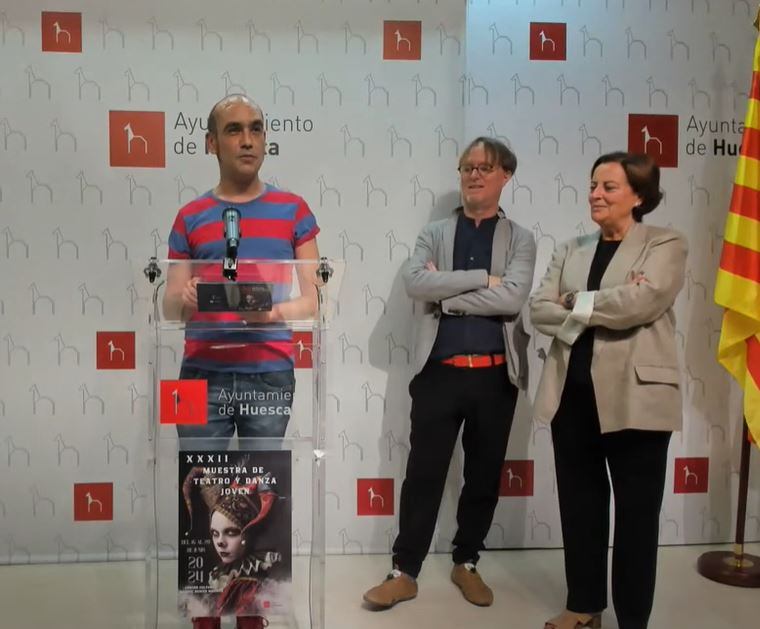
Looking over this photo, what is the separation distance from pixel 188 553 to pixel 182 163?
177 centimetres

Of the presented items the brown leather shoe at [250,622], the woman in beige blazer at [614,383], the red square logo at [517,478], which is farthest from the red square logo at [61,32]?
the red square logo at [517,478]

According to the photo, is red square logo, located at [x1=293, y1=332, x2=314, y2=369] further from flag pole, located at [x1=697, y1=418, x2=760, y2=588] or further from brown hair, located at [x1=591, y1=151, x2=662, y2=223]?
flag pole, located at [x1=697, y1=418, x2=760, y2=588]

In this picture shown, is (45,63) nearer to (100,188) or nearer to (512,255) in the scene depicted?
(100,188)

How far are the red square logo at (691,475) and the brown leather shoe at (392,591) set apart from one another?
138 centimetres

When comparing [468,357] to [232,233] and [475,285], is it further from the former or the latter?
[232,233]

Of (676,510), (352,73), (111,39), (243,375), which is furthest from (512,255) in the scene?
(111,39)

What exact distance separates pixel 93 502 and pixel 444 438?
5.04ft

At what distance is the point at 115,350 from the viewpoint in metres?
3.18

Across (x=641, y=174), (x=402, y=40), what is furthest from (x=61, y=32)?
(x=641, y=174)

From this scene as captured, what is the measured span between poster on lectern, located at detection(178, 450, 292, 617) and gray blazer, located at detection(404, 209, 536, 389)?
102 centimetres

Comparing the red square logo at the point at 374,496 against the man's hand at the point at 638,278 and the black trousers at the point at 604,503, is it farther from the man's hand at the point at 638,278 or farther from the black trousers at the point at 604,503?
the man's hand at the point at 638,278

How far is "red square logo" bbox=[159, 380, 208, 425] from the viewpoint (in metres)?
1.90

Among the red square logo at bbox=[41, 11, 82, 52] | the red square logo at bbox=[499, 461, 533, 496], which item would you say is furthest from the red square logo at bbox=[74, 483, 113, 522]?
the red square logo at bbox=[41, 11, 82, 52]

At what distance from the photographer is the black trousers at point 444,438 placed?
2.78 m
